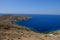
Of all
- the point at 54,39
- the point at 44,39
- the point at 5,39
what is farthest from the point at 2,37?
the point at 54,39

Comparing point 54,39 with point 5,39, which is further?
point 54,39

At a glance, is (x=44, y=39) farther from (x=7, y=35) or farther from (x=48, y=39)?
(x=7, y=35)

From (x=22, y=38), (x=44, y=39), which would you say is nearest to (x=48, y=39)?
(x=44, y=39)

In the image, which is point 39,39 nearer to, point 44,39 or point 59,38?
point 44,39

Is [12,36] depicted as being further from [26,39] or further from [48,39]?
[48,39]

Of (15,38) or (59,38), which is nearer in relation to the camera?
(15,38)

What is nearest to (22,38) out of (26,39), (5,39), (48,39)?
(26,39)

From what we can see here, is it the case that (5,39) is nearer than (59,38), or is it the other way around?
(5,39)
